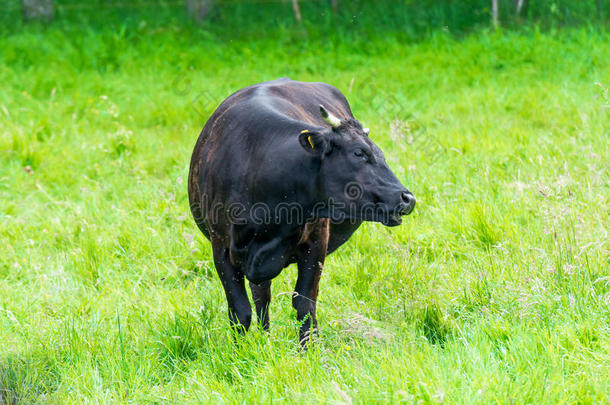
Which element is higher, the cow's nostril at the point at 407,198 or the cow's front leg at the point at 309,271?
the cow's nostril at the point at 407,198

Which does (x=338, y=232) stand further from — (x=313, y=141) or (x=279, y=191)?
(x=313, y=141)

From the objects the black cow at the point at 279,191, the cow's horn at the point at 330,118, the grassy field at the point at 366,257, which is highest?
the cow's horn at the point at 330,118

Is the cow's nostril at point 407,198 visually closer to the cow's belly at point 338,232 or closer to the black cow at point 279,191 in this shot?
the black cow at point 279,191

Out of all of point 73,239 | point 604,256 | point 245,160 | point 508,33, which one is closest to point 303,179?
point 245,160

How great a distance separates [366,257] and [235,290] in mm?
1217

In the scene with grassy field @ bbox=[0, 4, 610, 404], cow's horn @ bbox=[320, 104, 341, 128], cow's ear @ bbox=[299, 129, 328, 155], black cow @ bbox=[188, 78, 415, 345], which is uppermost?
cow's horn @ bbox=[320, 104, 341, 128]

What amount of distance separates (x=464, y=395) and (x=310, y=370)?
740 mm

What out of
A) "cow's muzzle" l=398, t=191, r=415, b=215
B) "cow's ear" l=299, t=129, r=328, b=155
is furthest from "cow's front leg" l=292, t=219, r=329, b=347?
"cow's muzzle" l=398, t=191, r=415, b=215

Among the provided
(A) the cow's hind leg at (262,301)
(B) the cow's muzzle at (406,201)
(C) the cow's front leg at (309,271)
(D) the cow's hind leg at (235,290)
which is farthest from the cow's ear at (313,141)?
(A) the cow's hind leg at (262,301)

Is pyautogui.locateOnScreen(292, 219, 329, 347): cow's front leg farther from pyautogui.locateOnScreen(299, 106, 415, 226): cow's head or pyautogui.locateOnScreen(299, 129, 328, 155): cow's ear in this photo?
pyautogui.locateOnScreen(299, 129, 328, 155): cow's ear

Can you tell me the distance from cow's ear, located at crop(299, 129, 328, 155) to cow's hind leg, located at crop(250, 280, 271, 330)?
1.01m

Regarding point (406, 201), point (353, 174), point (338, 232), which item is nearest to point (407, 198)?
point (406, 201)

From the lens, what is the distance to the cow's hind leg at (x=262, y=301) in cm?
390

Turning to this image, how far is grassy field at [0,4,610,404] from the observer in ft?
9.93
